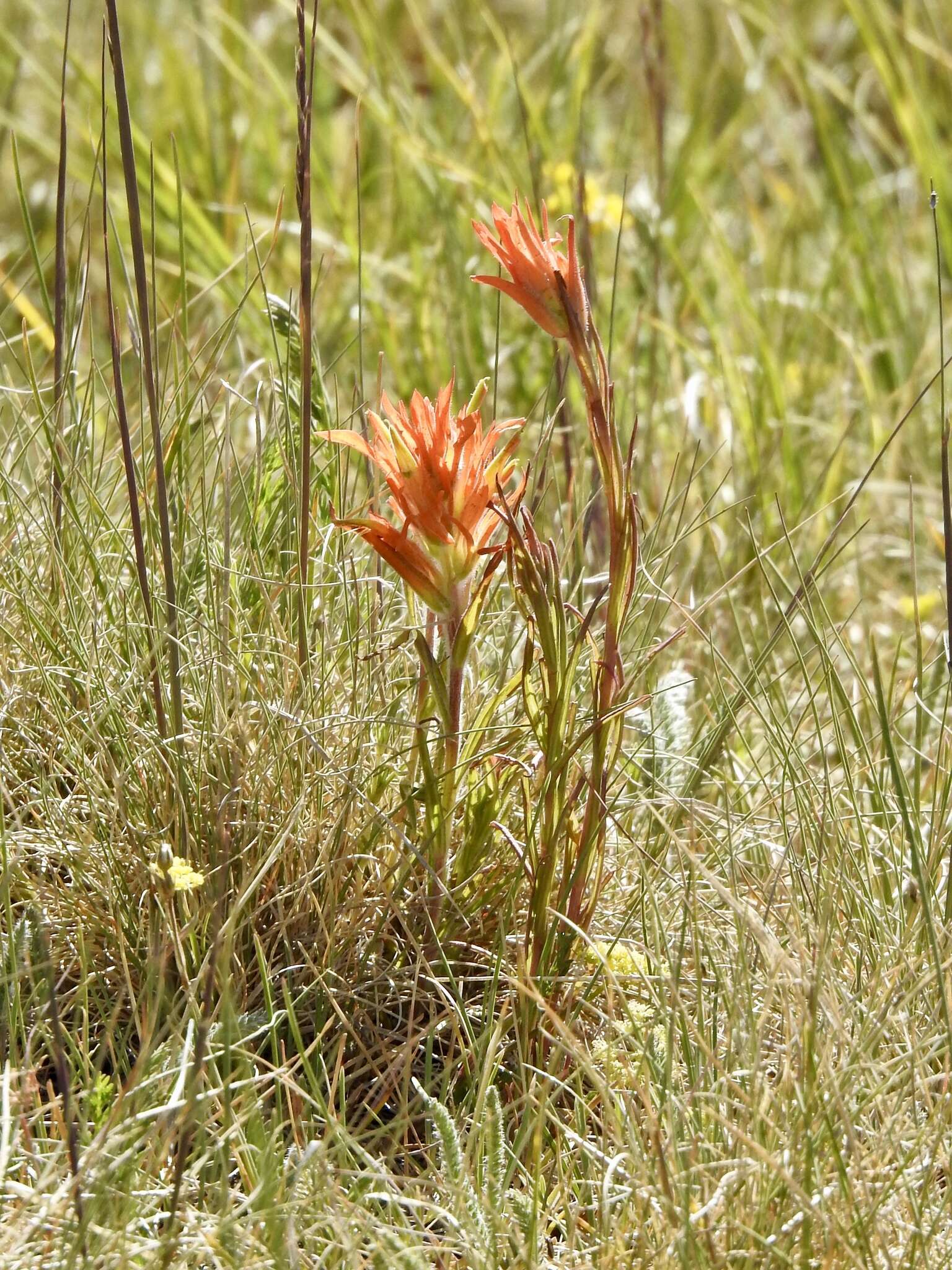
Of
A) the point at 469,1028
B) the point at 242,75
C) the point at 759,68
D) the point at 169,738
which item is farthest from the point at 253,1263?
the point at 759,68

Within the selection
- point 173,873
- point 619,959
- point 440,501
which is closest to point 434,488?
point 440,501

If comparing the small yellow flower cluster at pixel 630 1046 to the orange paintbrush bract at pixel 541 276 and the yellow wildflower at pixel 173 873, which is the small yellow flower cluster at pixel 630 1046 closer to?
the yellow wildflower at pixel 173 873

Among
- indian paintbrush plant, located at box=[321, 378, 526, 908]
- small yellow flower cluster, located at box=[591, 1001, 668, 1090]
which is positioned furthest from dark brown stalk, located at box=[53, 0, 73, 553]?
small yellow flower cluster, located at box=[591, 1001, 668, 1090]

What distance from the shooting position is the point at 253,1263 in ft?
2.84

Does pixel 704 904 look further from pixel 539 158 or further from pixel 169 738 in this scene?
pixel 539 158

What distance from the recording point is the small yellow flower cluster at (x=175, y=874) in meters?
0.94

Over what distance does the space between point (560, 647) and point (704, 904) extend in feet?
0.84

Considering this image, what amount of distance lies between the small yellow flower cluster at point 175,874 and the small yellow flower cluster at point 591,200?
1575mm

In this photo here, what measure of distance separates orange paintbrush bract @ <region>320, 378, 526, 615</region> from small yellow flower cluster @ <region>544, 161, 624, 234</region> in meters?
1.37

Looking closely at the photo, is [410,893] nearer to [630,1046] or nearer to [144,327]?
[630,1046]

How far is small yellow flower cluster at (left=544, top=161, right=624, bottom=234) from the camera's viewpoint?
2.29 meters

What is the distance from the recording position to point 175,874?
39.1 inches

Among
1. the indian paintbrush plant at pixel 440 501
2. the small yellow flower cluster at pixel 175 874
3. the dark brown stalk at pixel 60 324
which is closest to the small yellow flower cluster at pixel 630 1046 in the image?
the indian paintbrush plant at pixel 440 501

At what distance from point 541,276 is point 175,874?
1.64 feet
